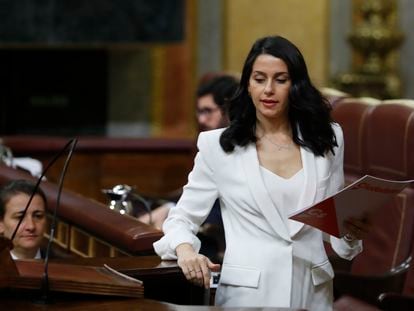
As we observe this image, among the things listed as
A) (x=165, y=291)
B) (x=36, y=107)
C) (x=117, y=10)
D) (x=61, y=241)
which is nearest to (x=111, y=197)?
(x=61, y=241)

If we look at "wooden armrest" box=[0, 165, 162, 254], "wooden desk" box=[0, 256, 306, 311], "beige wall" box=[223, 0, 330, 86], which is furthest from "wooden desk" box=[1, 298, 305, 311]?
"beige wall" box=[223, 0, 330, 86]

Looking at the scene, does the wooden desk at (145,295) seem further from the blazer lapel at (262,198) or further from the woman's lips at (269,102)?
the woman's lips at (269,102)

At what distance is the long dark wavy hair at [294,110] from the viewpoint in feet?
9.53

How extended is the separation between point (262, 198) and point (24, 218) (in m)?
1.09

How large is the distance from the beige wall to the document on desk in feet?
20.3

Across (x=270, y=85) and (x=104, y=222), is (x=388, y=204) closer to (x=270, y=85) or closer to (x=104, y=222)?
(x=104, y=222)

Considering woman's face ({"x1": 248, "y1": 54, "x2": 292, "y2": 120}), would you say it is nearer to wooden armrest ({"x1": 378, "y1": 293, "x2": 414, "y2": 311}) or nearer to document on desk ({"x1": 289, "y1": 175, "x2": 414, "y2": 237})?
document on desk ({"x1": 289, "y1": 175, "x2": 414, "y2": 237})

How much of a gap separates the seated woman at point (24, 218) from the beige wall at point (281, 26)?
17.2 feet

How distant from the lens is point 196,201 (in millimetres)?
2959

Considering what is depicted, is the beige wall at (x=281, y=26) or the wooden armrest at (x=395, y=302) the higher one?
the beige wall at (x=281, y=26)

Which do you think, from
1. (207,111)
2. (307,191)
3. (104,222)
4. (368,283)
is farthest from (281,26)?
(307,191)

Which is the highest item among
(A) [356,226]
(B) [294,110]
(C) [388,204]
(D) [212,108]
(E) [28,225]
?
(B) [294,110]

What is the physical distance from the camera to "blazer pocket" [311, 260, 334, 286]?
2924 millimetres

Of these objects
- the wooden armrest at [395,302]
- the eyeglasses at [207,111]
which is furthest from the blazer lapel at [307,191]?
the eyeglasses at [207,111]
